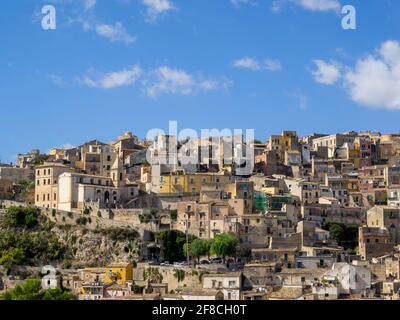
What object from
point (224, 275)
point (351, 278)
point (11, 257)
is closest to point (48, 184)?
point (11, 257)

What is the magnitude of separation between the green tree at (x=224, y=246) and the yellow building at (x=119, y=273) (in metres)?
3.69

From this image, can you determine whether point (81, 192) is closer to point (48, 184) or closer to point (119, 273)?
point (48, 184)

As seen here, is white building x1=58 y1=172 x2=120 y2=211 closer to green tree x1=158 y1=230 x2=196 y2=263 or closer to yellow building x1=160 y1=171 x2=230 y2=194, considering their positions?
yellow building x1=160 y1=171 x2=230 y2=194

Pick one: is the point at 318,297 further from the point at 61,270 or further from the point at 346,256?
the point at 61,270

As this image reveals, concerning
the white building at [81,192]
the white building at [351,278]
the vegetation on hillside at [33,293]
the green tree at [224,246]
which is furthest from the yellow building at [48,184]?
the white building at [351,278]

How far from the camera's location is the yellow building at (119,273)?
4338 cm

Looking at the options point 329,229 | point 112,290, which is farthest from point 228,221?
point 112,290

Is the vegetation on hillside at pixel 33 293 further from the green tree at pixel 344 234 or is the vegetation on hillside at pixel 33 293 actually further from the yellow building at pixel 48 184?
the green tree at pixel 344 234

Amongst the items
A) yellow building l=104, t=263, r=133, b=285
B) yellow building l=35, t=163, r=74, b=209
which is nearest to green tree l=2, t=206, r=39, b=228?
yellow building l=35, t=163, r=74, b=209

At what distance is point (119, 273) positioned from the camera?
44.2 m

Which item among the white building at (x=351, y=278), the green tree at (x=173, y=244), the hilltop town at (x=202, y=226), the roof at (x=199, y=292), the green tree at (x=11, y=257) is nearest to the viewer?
the roof at (x=199, y=292)

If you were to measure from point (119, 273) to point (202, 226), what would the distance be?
5.15 meters

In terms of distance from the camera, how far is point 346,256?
45344mm
